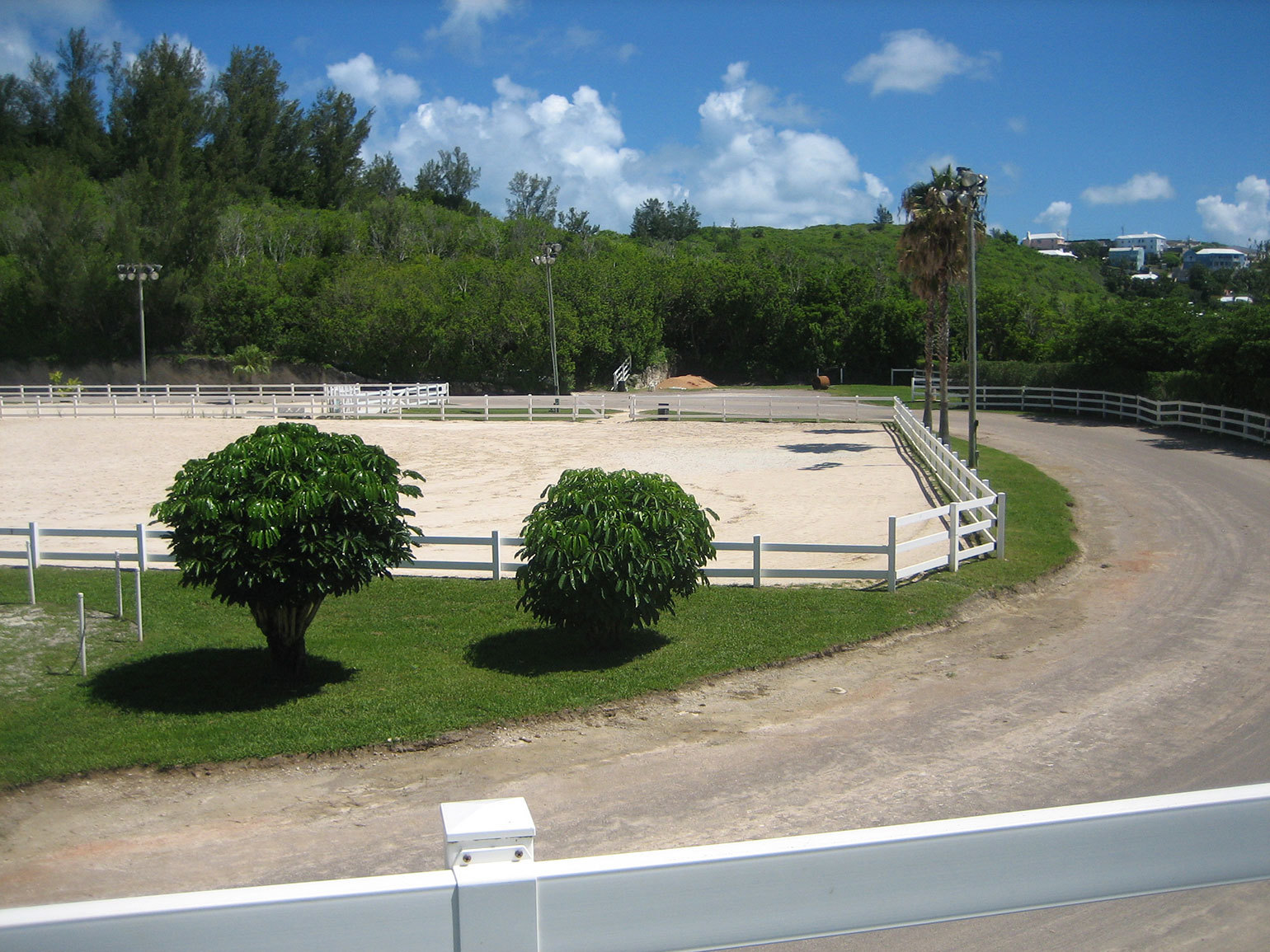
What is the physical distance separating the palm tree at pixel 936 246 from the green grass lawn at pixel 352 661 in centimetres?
1916

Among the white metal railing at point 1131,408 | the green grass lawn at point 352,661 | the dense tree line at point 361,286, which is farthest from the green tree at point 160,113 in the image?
the green grass lawn at point 352,661

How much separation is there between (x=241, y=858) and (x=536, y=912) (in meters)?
5.93

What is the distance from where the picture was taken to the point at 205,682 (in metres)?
10.6

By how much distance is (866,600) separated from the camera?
14.2 m

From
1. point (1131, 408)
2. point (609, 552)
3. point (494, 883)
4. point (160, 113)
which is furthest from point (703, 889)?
point (160, 113)

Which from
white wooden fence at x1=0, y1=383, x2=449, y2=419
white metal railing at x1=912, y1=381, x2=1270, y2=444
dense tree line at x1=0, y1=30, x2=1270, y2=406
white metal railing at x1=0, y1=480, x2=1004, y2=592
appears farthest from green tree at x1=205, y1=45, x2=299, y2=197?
white metal railing at x1=0, y1=480, x2=1004, y2=592

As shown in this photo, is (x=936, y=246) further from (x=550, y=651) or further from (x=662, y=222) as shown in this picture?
(x=662, y=222)

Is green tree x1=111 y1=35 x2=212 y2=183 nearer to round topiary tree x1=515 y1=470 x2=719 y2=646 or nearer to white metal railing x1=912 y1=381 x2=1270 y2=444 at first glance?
white metal railing x1=912 y1=381 x2=1270 y2=444

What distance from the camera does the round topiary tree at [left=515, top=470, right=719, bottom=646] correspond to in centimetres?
1100

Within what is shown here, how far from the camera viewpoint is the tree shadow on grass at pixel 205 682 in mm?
9891

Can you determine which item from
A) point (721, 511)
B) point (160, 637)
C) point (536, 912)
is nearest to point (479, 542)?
point (160, 637)

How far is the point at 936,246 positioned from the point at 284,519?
28.2 metres

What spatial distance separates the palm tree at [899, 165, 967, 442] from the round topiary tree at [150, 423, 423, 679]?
26.0 metres

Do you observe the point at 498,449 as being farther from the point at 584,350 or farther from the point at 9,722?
the point at 584,350
